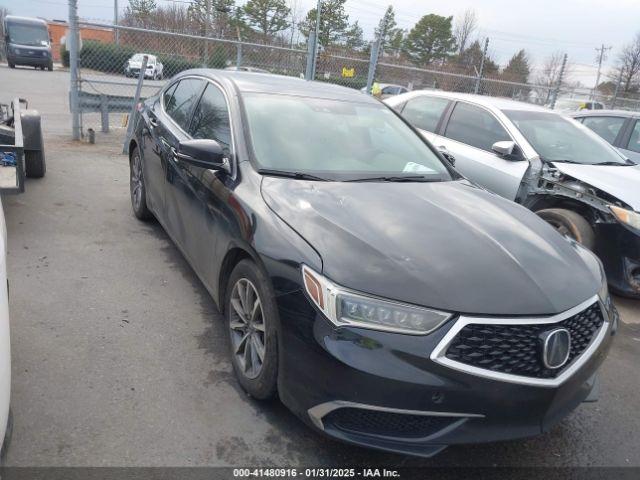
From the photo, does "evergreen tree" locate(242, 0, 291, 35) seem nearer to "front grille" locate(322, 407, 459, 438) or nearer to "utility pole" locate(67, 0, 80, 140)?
"utility pole" locate(67, 0, 80, 140)

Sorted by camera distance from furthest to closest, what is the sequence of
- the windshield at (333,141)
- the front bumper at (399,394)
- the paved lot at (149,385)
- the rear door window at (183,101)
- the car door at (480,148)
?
the car door at (480,148) < the rear door window at (183,101) < the windshield at (333,141) < the paved lot at (149,385) < the front bumper at (399,394)

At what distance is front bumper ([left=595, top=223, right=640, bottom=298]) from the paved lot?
0.82 ft

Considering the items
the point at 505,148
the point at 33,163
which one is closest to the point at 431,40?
the point at 505,148

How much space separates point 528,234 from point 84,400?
249 centimetres

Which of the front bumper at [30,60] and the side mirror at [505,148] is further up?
the side mirror at [505,148]

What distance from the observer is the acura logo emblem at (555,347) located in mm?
2080

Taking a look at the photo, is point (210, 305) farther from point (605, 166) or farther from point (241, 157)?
point (605, 166)

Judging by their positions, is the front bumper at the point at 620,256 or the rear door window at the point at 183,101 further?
the front bumper at the point at 620,256

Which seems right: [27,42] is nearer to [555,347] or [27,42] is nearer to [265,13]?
[265,13]

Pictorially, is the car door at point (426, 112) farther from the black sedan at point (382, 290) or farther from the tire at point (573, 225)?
the black sedan at point (382, 290)

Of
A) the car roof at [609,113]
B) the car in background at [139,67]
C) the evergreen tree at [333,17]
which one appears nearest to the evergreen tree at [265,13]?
Result: the evergreen tree at [333,17]

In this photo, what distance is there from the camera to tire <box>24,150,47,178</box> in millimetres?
6131

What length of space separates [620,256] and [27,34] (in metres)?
33.6

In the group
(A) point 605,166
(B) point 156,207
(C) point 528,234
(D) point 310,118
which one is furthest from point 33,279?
(A) point 605,166
